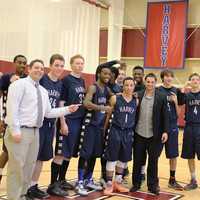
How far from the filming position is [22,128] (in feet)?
13.2

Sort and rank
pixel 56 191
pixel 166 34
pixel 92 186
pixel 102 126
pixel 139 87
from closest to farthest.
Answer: pixel 56 191
pixel 102 126
pixel 92 186
pixel 139 87
pixel 166 34

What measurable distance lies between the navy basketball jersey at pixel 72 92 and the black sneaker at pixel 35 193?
0.97 meters

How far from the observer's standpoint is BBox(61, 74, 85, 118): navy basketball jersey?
500 cm

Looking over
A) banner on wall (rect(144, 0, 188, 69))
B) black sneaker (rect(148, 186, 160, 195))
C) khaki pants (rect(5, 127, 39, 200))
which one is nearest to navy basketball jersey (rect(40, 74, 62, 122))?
khaki pants (rect(5, 127, 39, 200))

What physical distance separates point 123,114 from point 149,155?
0.64 m

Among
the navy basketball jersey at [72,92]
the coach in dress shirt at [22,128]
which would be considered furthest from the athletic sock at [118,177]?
the coach in dress shirt at [22,128]

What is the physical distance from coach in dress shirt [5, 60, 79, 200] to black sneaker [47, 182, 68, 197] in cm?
75

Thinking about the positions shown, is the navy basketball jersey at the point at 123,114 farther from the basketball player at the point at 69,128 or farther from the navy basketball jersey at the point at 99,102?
the basketball player at the point at 69,128

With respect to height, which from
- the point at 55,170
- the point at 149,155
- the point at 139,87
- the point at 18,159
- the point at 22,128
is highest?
the point at 139,87

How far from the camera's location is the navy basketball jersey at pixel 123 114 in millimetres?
5188

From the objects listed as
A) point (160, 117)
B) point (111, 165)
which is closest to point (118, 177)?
point (111, 165)

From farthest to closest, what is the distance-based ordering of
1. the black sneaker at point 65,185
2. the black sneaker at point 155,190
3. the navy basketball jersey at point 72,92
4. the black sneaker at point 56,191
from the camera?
the black sneaker at point 155,190, the black sneaker at point 65,185, the navy basketball jersey at point 72,92, the black sneaker at point 56,191

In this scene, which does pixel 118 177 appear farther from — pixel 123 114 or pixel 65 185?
pixel 123 114

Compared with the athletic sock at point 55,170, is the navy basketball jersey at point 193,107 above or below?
above
